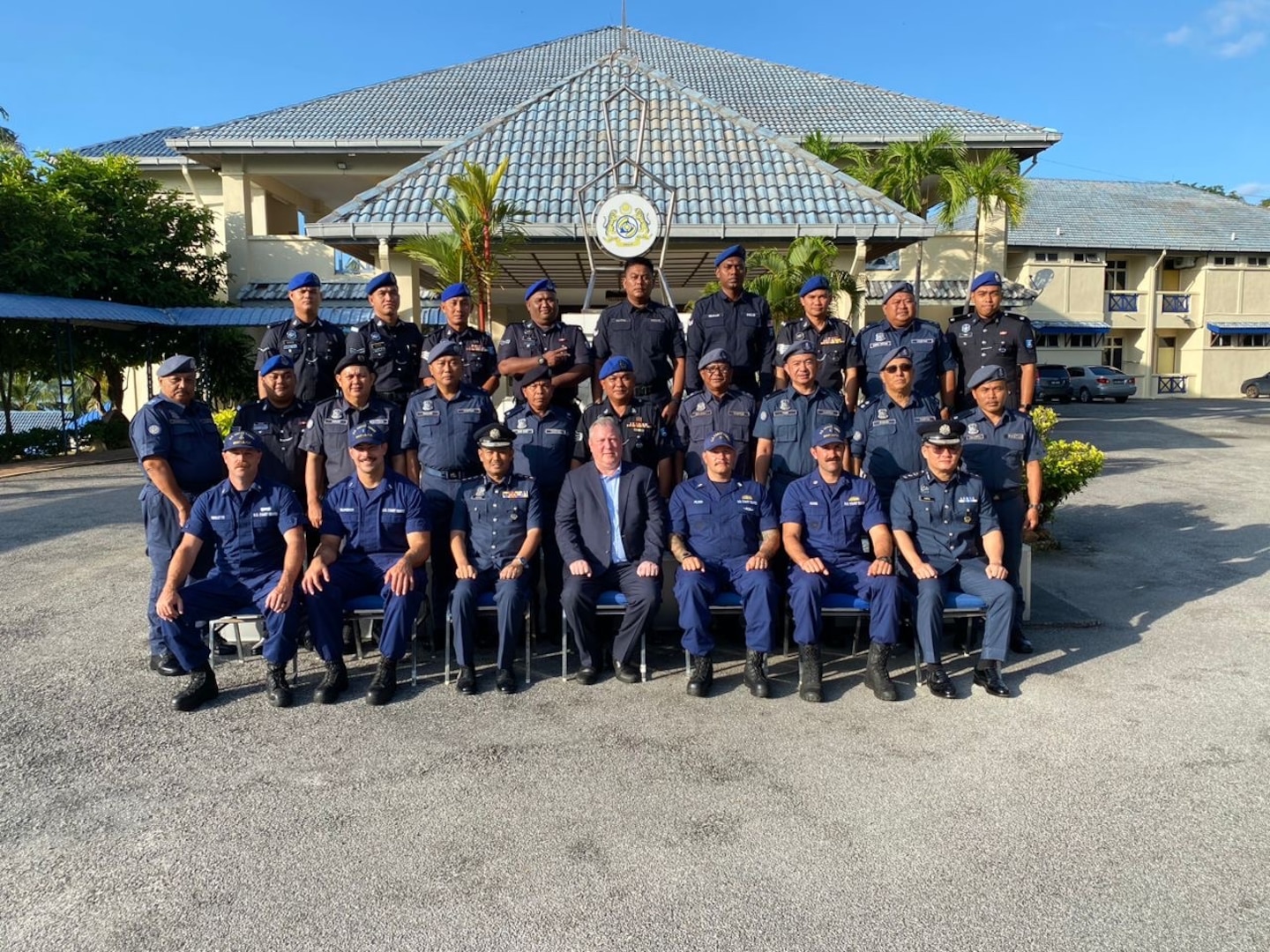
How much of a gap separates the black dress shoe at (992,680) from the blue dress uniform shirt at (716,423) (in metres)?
1.75

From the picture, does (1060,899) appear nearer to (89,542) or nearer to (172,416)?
(172,416)

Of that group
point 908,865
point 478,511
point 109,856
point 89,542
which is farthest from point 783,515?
point 89,542

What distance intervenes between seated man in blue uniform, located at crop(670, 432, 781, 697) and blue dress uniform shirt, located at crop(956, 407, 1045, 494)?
1.32 metres

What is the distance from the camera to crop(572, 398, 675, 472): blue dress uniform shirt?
5379 mm

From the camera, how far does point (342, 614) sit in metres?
4.46

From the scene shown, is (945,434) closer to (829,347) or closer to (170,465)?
(829,347)

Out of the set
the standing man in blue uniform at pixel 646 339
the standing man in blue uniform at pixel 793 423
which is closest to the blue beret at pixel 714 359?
the standing man in blue uniform at pixel 793 423

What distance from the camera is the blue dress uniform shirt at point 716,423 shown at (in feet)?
18.0

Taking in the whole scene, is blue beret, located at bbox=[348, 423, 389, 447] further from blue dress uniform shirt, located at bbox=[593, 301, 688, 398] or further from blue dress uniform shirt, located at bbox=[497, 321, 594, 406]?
blue dress uniform shirt, located at bbox=[593, 301, 688, 398]

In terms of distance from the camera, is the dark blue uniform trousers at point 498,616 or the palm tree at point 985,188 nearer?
the dark blue uniform trousers at point 498,616

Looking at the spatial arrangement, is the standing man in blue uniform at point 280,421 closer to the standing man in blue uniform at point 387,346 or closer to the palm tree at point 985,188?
the standing man in blue uniform at point 387,346

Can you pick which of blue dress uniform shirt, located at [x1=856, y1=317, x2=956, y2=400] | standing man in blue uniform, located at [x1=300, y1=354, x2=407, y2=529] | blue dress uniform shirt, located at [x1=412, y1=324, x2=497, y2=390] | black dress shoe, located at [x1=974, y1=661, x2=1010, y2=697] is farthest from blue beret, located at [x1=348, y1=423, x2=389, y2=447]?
black dress shoe, located at [x1=974, y1=661, x2=1010, y2=697]

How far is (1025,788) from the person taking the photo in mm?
3402

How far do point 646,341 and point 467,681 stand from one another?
2.62 metres
